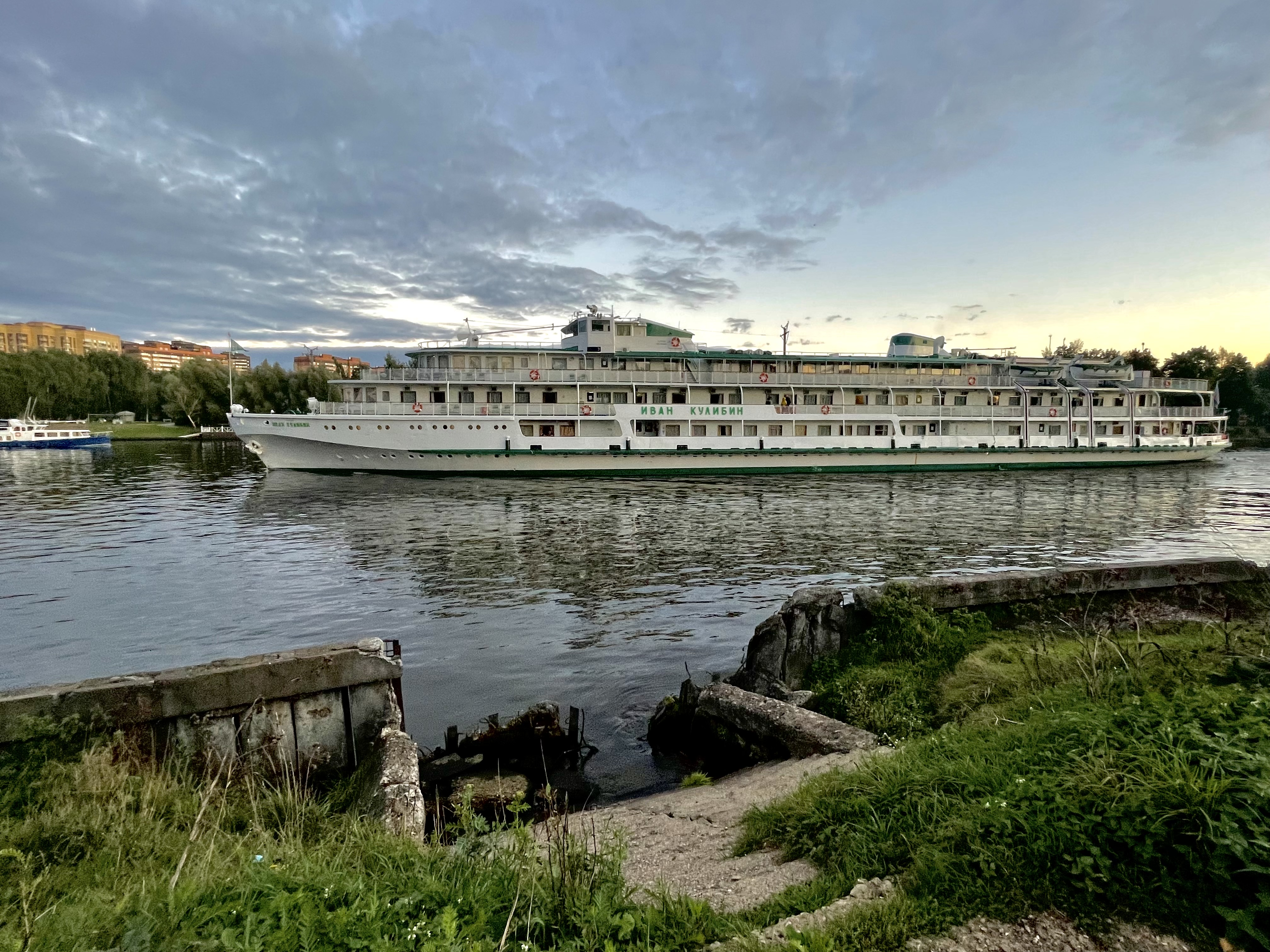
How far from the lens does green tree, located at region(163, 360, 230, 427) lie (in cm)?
8975

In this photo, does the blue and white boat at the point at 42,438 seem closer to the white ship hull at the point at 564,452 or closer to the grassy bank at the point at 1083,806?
the white ship hull at the point at 564,452

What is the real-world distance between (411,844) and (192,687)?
258 centimetres

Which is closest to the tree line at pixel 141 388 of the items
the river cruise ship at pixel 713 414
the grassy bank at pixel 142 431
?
the grassy bank at pixel 142 431

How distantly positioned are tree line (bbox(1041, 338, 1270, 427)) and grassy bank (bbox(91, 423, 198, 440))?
374 ft

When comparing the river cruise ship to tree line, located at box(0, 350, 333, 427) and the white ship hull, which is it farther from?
tree line, located at box(0, 350, 333, 427)

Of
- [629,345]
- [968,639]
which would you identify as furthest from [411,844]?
[629,345]

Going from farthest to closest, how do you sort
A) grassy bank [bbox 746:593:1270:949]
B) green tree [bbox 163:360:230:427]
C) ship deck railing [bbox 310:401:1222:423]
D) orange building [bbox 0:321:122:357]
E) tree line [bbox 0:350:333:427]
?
Result: orange building [bbox 0:321:122:357], green tree [bbox 163:360:230:427], tree line [bbox 0:350:333:427], ship deck railing [bbox 310:401:1222:423], grassy bank [bbox 746:593:1270:949]

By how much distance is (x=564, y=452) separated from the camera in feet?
123

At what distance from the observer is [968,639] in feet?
24.7

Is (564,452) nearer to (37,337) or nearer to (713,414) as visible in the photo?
(713,414)

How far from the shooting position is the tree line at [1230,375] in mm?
77750

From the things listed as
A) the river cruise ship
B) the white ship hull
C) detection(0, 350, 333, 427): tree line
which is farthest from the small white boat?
the river cruise ship

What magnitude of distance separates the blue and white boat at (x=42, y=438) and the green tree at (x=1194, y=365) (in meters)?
122

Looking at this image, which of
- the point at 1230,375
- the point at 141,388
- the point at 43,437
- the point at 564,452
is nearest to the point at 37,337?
the point at 141,388
